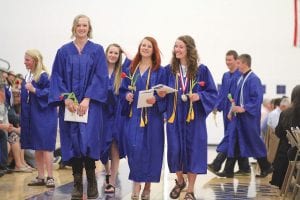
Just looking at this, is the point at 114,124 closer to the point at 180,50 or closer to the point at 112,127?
the point at 112,127

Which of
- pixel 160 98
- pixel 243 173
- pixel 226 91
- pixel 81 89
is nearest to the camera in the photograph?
pixel 81 89

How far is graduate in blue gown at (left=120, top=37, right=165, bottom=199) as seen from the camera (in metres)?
5.96

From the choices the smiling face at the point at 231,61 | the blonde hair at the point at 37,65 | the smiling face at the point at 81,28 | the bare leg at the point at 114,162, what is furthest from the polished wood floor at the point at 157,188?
the smiling face at the point at 231,61

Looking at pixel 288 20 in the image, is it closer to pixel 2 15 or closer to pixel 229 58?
pixel 229 58

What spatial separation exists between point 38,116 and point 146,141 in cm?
189

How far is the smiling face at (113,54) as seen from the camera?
6719 mm

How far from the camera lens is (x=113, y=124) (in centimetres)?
678

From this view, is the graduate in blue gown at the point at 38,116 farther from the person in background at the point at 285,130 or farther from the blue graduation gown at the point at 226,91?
the blue graduation gown at the point at 226,91

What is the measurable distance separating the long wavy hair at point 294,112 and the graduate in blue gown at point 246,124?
1.85m

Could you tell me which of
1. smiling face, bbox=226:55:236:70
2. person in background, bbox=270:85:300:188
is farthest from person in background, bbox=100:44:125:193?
smiling face, bbox=226:55:236:70

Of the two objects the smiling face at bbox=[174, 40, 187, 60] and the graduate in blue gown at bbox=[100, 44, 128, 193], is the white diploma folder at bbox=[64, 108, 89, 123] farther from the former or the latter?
the smiling face at bbox=[174, 40, 187, 60]

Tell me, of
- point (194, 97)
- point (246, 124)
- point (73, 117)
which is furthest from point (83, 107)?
point (246, 124)

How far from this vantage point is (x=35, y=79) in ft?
23.7

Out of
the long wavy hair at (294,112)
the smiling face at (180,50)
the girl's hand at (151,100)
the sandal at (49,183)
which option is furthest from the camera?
the sandal at (49,183)
